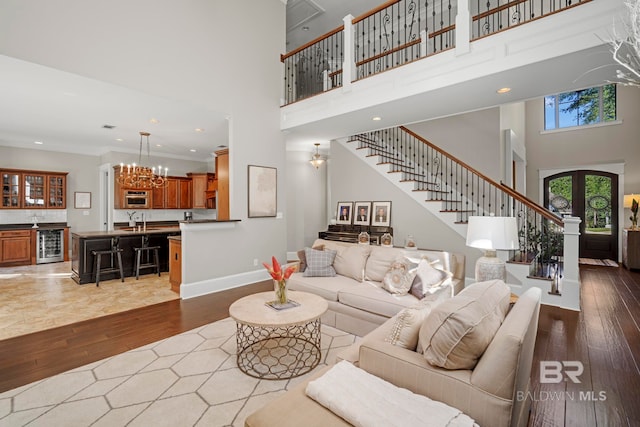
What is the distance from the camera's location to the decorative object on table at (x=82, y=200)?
7746 millimetres

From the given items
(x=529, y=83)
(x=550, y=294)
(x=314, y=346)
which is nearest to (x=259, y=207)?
(x=314, y=346)

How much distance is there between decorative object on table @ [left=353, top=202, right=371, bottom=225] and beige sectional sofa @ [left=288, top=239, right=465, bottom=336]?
2.84 meters

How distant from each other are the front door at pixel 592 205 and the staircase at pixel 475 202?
3362 mm

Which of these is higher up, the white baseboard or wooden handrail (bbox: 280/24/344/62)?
wooden handrail (bbox: 280/24/344/62)

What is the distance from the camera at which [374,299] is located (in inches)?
117

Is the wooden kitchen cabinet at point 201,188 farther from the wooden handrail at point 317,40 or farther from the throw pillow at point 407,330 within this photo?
the throw pillow at point 407,330

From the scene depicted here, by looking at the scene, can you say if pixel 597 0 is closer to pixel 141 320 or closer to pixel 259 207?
pixel 259 207

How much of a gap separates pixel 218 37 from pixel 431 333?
5.21 meters

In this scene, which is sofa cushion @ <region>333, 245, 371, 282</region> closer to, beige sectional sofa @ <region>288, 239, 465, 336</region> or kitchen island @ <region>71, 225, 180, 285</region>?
beige sectional sofa @ <region>288, 239, 465, 336</region>

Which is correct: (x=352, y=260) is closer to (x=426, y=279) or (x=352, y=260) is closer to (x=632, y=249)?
(x=426, y=279)

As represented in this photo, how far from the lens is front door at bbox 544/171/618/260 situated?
7453 millimetres

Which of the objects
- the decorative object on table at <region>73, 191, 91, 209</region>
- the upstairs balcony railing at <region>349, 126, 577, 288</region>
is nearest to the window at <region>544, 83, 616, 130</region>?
the upstairs balcony railing at <region>349, 126, 577, 288</region>

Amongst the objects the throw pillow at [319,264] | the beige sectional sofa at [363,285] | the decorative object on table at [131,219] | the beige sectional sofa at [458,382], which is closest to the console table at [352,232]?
the beige sectional sofa at [363,285]

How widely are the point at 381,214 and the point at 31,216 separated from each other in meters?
8.34
